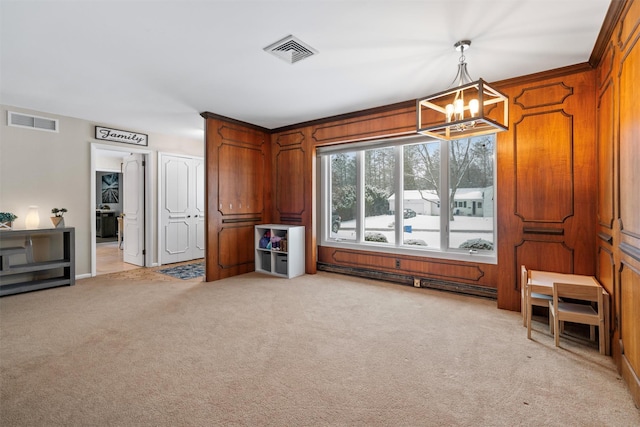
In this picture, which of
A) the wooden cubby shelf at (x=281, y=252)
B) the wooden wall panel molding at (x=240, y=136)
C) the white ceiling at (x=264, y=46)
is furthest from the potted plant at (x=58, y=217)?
the wooden cubby shelf at (x=281, y=252)

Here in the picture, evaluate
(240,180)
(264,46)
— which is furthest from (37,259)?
(264,46)

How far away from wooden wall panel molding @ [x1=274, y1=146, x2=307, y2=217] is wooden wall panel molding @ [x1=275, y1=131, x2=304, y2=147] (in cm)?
11

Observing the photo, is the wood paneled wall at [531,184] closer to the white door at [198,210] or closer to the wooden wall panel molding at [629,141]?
the wooden wall panel molding at [629,141]

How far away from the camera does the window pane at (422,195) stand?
4.40 m

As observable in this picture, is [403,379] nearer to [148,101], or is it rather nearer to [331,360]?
[331,360]

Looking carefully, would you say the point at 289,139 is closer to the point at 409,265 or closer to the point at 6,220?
the point at 409,265

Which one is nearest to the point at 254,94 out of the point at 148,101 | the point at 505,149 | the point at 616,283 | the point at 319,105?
the point at 319,105

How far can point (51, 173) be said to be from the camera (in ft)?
15.4

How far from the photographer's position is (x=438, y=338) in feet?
8.98

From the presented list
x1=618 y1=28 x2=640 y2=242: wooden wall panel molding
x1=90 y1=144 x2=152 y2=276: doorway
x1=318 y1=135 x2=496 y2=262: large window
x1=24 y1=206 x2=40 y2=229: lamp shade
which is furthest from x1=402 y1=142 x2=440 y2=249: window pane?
x1=24 y1=206 x2=40 y2=229: lamp shade

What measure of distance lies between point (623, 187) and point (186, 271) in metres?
5.75

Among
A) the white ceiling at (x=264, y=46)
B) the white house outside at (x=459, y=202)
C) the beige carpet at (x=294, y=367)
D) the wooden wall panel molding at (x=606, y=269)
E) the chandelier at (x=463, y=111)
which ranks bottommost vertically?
the beige carpet at (x=294, y=367)

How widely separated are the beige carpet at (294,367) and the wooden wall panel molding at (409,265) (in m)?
0.41

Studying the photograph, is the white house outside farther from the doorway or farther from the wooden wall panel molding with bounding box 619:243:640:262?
the doorway
